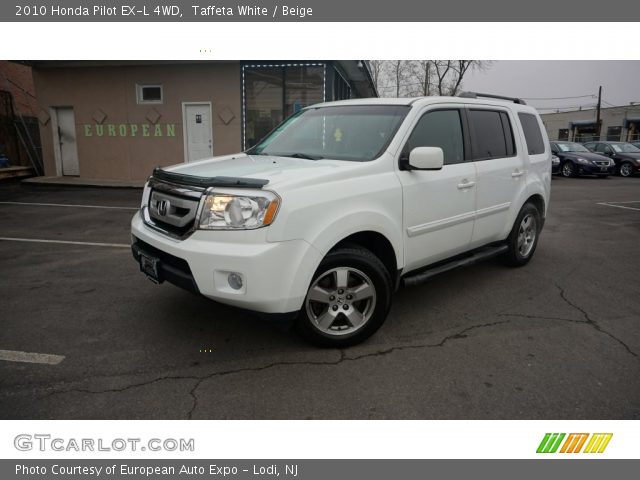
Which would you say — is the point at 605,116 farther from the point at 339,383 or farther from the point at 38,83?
the point at 339,383

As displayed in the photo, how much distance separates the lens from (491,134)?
15.5 feet

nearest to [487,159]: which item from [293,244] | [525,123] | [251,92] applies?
[525,123]

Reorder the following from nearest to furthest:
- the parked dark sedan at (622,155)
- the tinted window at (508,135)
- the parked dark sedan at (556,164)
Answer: the tinted window at (508,135) < the parked dark sedan at (556,164) < the parked dark sedan at (622,155)

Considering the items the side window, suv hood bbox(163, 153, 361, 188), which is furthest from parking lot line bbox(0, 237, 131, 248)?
the side window

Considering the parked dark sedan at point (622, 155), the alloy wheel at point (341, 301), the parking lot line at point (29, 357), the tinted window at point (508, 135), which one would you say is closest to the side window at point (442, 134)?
the tinted window at point (508, 135)

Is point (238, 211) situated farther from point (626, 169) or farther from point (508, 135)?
point (626, 169)

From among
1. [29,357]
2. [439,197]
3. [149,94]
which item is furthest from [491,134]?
[149,94]

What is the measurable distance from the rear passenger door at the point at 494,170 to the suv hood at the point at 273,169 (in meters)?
1.65

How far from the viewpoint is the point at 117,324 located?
3.82 metres

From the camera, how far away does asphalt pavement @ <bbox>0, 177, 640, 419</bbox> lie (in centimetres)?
274

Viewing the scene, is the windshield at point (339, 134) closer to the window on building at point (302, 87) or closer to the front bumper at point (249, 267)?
the front bumper at point (249, 267)

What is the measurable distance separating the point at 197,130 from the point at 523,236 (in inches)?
458

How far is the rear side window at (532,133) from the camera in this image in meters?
5.32

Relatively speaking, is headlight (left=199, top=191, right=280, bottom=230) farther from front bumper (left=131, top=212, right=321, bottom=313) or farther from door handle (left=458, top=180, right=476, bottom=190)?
door handle (left=458, top=180, right=476, bottom=190)
